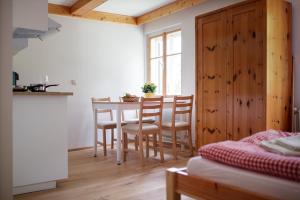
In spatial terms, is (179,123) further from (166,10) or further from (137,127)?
(166,10)

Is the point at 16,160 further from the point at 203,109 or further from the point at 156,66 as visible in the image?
the point at 156,66

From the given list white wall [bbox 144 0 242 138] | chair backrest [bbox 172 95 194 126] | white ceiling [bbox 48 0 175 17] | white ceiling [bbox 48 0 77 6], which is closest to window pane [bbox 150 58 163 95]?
white wall [bbox 144 0 242 138]

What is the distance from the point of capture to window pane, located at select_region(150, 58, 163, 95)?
5.59m

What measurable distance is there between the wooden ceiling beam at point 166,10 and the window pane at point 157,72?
2.60 ft

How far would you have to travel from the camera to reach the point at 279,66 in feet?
10.8

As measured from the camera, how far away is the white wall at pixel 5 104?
0.94m

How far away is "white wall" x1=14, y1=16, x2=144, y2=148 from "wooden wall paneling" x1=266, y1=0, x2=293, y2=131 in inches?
119

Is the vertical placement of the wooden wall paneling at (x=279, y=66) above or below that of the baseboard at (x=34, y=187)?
above

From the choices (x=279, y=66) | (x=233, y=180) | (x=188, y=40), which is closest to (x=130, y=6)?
(x=188, y=40)

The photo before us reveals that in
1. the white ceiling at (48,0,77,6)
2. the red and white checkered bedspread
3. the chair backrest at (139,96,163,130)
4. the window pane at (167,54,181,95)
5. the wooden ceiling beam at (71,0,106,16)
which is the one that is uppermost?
the white ceiling at (48,0,77,6)

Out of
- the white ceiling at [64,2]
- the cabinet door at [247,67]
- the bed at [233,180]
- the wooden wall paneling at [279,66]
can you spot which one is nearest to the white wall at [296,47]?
the wooden wall paneling at [279,66]

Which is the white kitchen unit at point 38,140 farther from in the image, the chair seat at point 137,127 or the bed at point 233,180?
the bed at point 233,180

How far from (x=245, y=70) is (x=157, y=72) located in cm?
254

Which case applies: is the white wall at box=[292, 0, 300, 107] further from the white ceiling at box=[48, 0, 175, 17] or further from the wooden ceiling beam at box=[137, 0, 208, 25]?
the white ceiling at box=[48, 0, 175, 17]
